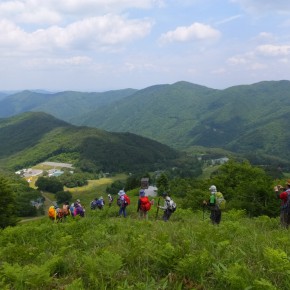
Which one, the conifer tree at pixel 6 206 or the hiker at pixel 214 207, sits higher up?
the hiker at pixel 214 207

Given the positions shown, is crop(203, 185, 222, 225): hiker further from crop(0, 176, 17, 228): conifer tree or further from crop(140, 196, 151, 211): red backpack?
crop(0, 176, 17, 228): conifer tree

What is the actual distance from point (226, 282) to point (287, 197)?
9.06 meters

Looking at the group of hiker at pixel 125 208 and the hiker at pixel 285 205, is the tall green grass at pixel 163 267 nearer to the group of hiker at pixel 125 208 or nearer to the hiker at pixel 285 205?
the hiker at pixel 285 205

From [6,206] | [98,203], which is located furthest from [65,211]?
[6,206]

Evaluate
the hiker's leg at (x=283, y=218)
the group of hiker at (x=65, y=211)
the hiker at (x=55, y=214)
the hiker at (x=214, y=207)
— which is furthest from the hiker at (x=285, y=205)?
the group of hiker at (x=65, y=211)

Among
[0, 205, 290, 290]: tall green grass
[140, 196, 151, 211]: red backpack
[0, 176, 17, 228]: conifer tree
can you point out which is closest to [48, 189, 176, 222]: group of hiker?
[140, 196, 151, 211]: red backpack

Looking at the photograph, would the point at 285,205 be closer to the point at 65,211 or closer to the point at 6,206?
the point at 65,211

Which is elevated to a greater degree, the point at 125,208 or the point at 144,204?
the point at 144,204

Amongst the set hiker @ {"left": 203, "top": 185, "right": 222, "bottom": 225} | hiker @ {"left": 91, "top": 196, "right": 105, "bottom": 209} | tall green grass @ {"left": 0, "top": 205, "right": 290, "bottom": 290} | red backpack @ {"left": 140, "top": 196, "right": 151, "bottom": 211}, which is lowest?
hiker @ {"left": 91, "top": 196, "right": 105, "bottom": 209}

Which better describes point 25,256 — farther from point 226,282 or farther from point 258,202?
point 258,202

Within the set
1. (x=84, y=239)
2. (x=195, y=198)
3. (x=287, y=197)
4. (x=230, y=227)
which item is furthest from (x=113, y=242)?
(x=195, y=198)

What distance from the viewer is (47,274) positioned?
16.1ft

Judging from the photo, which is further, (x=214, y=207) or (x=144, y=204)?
(x=144, y=204)

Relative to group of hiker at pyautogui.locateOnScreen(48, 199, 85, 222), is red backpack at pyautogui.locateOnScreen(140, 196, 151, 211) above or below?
above
